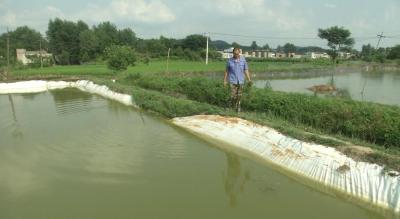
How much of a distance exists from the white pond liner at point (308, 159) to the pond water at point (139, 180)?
0.94ft

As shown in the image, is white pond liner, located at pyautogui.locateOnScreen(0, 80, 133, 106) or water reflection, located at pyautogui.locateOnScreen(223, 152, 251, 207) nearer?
water reflection, located at pyautogui.locateOnScreen(223, 152, 251, 207)

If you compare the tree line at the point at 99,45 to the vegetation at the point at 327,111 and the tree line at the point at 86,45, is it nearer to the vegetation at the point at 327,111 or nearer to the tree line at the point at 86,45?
the tree line at the point at 86,45

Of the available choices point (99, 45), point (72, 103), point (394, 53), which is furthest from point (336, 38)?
point (72, 103)

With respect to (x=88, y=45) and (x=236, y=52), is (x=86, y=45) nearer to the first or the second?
(x=88, y=45)

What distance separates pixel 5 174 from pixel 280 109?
617 centimetres

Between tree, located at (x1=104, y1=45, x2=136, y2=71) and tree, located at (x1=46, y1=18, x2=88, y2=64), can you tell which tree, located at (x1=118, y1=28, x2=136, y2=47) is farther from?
tree, located at (x1=104, y1=45, x2=136, y2=71)

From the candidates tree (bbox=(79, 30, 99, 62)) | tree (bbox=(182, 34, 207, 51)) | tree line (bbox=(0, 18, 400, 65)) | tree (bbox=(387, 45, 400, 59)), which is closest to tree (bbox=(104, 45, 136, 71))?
tree line (bbox=(0, 18, 400, 65))

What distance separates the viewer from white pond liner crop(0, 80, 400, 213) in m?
5.07

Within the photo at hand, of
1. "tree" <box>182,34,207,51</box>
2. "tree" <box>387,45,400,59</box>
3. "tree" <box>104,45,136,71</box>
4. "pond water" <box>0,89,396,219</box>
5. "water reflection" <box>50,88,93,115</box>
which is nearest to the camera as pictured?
"pond water" <box>0,89,396,219</box>

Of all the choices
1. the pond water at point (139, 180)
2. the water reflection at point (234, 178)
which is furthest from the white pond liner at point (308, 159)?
the water reflection at point (234, 178)

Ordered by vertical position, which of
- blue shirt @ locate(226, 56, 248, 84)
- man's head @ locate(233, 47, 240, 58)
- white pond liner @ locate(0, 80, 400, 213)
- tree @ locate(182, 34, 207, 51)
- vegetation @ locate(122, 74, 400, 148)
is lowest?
white pond liner @ locate(0, 80, 400, 213)

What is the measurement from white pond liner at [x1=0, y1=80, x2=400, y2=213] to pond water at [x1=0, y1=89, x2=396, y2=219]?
29 cm

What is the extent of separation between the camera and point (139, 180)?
578cm

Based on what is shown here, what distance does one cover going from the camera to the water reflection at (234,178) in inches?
210
